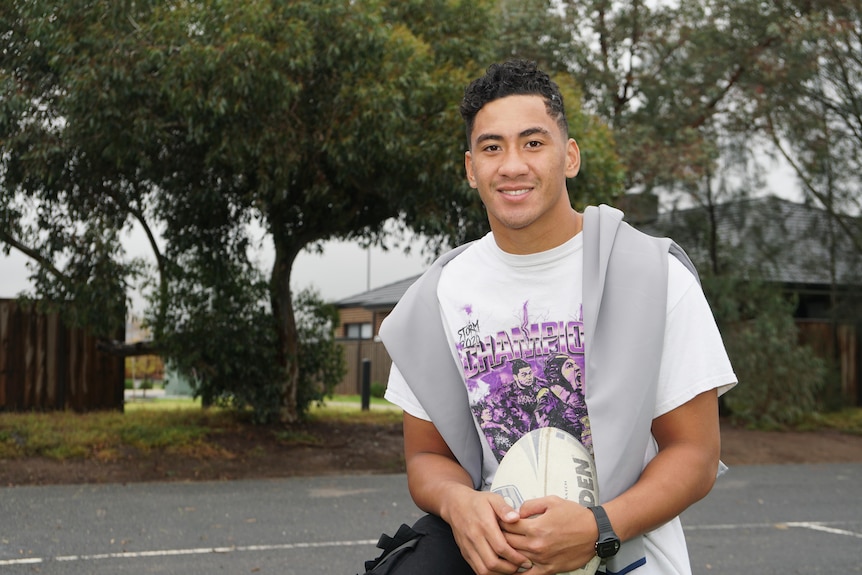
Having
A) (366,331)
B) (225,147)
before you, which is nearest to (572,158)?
(225,147)

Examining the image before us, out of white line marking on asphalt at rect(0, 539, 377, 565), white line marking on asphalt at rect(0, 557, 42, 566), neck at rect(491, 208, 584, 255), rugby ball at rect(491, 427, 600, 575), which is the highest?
neck at rect(491, 208, 584, 255)

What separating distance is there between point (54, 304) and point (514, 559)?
1261 cm

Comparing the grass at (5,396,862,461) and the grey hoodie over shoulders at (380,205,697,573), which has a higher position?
the grey hoodie over shoulders at (380,205,697,573)

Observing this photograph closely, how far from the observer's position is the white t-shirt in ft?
8.32

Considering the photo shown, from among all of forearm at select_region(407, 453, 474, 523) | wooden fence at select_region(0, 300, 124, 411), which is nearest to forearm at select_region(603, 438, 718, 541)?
forearm at select_region(407, 453, 474, 523)

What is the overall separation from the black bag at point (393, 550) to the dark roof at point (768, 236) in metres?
17.5

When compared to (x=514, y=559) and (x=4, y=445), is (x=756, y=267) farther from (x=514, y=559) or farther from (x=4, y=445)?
(x=514, y=559)

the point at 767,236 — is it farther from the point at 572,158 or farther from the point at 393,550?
the point at 393,550

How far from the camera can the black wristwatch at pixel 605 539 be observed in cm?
232

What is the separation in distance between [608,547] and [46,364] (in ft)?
51.5

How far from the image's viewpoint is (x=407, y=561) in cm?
252

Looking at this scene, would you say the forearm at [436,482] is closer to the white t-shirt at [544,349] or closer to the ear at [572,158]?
the white t-shirt at [544,349]

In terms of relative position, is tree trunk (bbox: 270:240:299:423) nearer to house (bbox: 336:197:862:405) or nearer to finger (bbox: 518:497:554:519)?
house (bbox: 336:197:862:405)

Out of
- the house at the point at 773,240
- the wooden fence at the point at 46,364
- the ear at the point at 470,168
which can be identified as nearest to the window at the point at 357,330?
the house at the point at 773,240
